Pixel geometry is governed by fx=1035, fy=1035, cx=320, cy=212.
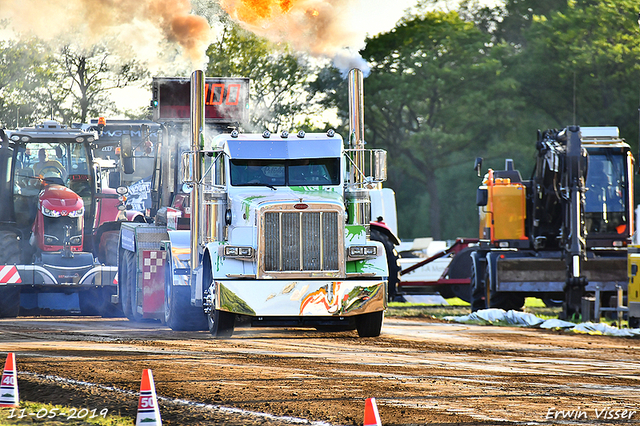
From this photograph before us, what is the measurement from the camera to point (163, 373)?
10773 mm

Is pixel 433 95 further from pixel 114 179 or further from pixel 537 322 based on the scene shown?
pixel 537 322

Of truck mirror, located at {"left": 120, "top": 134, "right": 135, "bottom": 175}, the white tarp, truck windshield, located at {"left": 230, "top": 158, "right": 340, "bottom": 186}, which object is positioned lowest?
the white tarp

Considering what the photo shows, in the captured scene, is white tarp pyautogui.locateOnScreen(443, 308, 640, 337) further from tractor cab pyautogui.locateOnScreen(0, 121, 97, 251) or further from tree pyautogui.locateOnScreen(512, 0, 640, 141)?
tree pyautogui.locateOnScreen(512, 0, 640, 141)

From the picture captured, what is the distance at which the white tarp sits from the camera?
18125 mm

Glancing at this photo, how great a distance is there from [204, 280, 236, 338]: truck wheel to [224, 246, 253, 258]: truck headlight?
677 millimetres

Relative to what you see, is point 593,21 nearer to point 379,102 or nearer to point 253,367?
point 379,102

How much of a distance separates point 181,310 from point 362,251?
3709 millimetres

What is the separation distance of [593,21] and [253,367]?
1633 inches

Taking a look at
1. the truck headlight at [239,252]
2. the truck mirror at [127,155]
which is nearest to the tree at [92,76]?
the truck mirror at [127,155]

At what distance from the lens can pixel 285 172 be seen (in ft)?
48.6

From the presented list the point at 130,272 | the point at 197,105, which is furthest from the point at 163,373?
the point at 130,272

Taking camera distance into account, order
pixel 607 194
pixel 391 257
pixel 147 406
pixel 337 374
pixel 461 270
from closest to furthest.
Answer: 1. pixel 147 406
2. pixel 337 374
3. pixel 391 257
4. pixel 607 194
5. pixel 461 270

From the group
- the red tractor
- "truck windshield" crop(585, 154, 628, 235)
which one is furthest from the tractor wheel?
"truck windshield" crop(585, 154, 628, 235)

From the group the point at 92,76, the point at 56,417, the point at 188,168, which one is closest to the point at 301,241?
the point at 188,168
